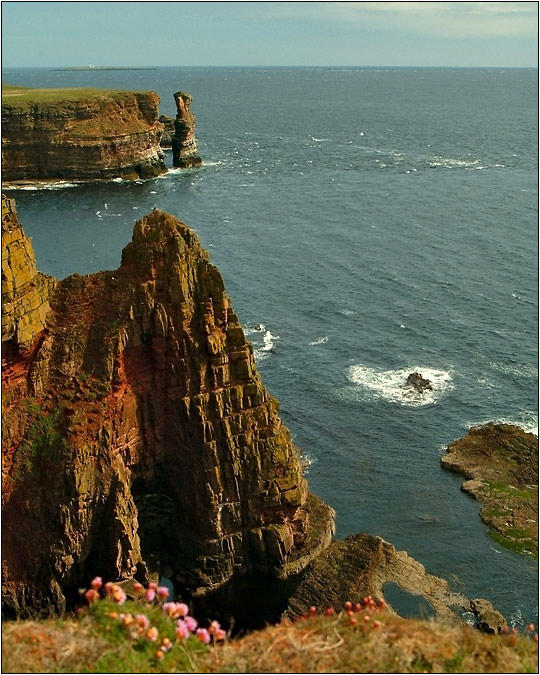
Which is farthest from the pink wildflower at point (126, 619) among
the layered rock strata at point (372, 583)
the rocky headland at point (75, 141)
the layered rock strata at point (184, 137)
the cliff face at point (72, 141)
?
the layered rock strata at point (184, 137)

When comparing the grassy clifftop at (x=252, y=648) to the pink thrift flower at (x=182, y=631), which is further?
the pink thrift flower at (x=182, y=631)

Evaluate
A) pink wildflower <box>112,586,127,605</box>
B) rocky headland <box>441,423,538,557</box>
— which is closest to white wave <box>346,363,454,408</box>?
rocky headland <box>441,423,538,557</box>

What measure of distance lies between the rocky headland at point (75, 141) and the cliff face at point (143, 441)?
134 metres

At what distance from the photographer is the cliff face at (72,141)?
172375 millimetres

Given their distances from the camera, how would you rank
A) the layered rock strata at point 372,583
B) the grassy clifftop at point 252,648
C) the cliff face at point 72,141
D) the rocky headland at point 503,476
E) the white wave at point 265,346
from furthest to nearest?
1. the cliff face at point 72,141
2. the white wave at point 265,346
3. the rocky headland at point 503,476
4. the layered rock strata at point 372,583
5. the grassy clifftop at point 252,648

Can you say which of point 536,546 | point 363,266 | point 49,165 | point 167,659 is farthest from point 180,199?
point 167,659

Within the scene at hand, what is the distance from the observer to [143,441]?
1833 inches

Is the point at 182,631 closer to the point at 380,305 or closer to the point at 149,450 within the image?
the point at 149,450

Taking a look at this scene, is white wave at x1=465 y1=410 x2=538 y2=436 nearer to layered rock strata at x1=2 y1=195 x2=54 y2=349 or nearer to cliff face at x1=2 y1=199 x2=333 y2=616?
cliff face at x1=2 y1=199 x2=333 y2=616

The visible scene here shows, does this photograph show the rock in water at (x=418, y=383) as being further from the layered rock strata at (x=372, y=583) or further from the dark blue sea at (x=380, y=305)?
the layered rock strata at (x=372, y=583)

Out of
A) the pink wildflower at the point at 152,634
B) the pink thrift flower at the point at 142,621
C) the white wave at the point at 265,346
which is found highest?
the pink thrift flower at the point at 142,621

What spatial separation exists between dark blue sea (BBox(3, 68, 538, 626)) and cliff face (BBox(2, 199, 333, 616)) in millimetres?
13000

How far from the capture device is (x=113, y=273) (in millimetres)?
45531

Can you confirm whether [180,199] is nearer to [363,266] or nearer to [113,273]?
[363,266]
